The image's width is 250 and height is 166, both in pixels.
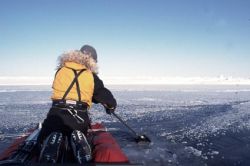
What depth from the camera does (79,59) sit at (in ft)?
11.4

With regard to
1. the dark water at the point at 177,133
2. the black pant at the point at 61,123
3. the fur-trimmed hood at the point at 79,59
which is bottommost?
the dark water at the point at 177,133

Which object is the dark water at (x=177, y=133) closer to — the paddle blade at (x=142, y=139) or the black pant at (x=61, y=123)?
the paddle blade at (x=142, y=139)

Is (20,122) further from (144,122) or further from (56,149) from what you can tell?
(56,149)

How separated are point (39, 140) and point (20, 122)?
5241mm

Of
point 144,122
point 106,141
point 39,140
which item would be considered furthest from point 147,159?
point 144,122

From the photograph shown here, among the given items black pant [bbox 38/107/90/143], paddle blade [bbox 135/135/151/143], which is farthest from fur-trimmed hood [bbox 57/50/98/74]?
paddle blade [bbox 135/135/151/143]

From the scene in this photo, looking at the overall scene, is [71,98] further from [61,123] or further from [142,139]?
[142,139]

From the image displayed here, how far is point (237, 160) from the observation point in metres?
4.83

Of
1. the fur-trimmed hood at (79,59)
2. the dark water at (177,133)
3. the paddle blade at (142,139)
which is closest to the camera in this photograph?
the fur-trimmed hood at (79,59)

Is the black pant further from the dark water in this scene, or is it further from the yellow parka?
the dark water

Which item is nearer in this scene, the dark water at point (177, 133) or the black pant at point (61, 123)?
the black pant at point (61, 123)

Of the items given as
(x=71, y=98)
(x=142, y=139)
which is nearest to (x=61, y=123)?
(x=71, y=98)

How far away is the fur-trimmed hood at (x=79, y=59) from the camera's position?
3.48 metres

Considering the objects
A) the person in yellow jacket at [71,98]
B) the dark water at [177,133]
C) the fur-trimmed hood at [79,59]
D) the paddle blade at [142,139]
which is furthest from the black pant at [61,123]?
the paddle blade at [142,139]
